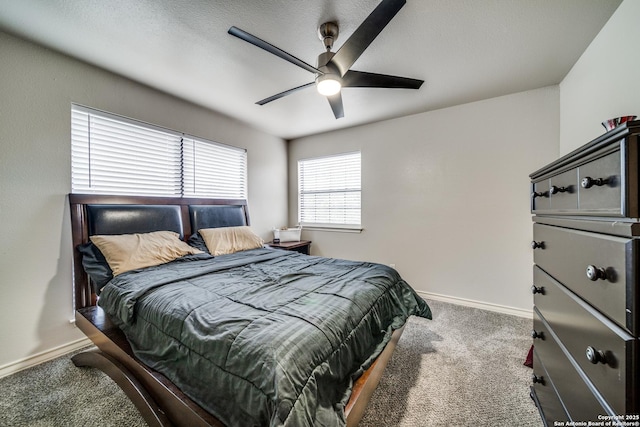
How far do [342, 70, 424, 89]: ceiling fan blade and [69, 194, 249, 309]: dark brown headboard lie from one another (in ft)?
7.23

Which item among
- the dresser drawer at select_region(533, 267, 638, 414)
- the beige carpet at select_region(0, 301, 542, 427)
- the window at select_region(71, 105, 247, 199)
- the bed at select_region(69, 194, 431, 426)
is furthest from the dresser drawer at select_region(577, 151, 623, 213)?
the window at select_region(71, 105, 247, 199)

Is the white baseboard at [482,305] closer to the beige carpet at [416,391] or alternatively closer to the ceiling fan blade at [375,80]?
the beige carpet at [416,391]

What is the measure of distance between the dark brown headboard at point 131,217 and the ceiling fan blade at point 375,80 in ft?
7.23

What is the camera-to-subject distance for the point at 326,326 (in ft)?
3.73

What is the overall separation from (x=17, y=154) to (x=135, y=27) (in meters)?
1.34

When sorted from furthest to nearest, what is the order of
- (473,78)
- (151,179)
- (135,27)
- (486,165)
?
1. (486,165)
2. (151,179)
3. (473,78)
4. (135,27)

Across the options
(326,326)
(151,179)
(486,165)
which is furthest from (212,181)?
(486,165)

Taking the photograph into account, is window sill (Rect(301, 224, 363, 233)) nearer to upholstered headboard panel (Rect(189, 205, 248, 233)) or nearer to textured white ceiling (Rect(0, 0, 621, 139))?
upholstered headboard panel (Rect(189, 205, 248, 233))

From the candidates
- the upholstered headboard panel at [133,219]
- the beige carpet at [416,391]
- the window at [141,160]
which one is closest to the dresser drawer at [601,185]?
the beige carpet at [416,391]

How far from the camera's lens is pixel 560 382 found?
107 cm

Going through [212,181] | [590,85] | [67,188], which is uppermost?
[590,85]

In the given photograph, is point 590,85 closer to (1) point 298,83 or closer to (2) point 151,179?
(1) point 298,83

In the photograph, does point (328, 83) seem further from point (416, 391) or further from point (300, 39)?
point (416, 391)

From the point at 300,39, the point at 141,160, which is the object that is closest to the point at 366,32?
the point at 300,39
